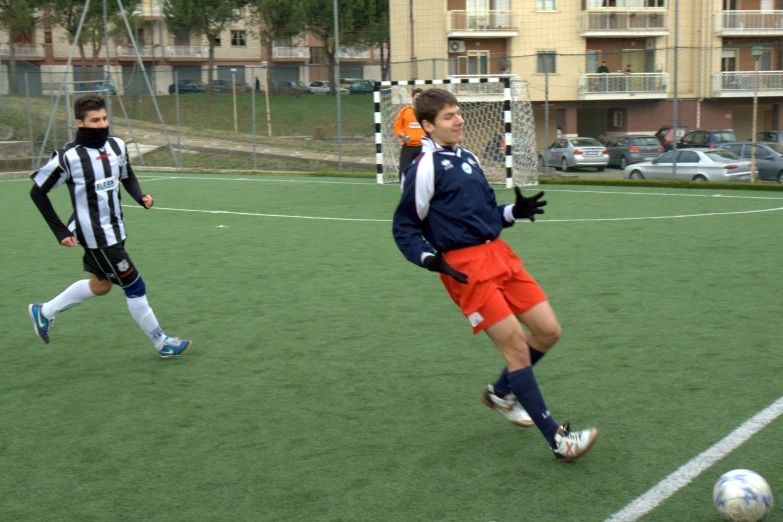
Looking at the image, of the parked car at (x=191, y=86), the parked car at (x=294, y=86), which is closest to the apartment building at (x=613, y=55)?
the parked car at (x=294, y=86)

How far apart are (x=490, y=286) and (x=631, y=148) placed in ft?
83.1

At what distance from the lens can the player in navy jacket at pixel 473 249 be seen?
3.90 metres

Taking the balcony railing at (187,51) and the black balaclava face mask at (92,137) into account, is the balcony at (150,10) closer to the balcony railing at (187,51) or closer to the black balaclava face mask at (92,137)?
the balcony railing at (187,51)

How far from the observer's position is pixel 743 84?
34.3 meters

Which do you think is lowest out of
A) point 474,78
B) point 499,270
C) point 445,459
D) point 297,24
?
point 445,459

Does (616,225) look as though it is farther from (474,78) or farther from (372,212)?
(474,78)

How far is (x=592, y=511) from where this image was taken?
11.4 ft

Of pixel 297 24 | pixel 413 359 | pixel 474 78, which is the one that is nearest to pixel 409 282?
pixel 413 359

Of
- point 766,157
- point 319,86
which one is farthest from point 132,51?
point 766,157

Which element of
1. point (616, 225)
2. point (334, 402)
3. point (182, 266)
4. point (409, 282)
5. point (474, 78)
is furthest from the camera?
point (474, 78)

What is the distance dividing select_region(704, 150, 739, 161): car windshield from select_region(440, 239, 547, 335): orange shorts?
16.4m

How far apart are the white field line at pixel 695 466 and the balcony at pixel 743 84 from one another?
31188mm

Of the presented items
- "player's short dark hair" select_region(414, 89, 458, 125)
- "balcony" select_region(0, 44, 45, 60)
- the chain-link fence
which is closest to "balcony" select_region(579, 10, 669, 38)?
the chain-link fence

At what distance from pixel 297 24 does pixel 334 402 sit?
48965 millimetres
